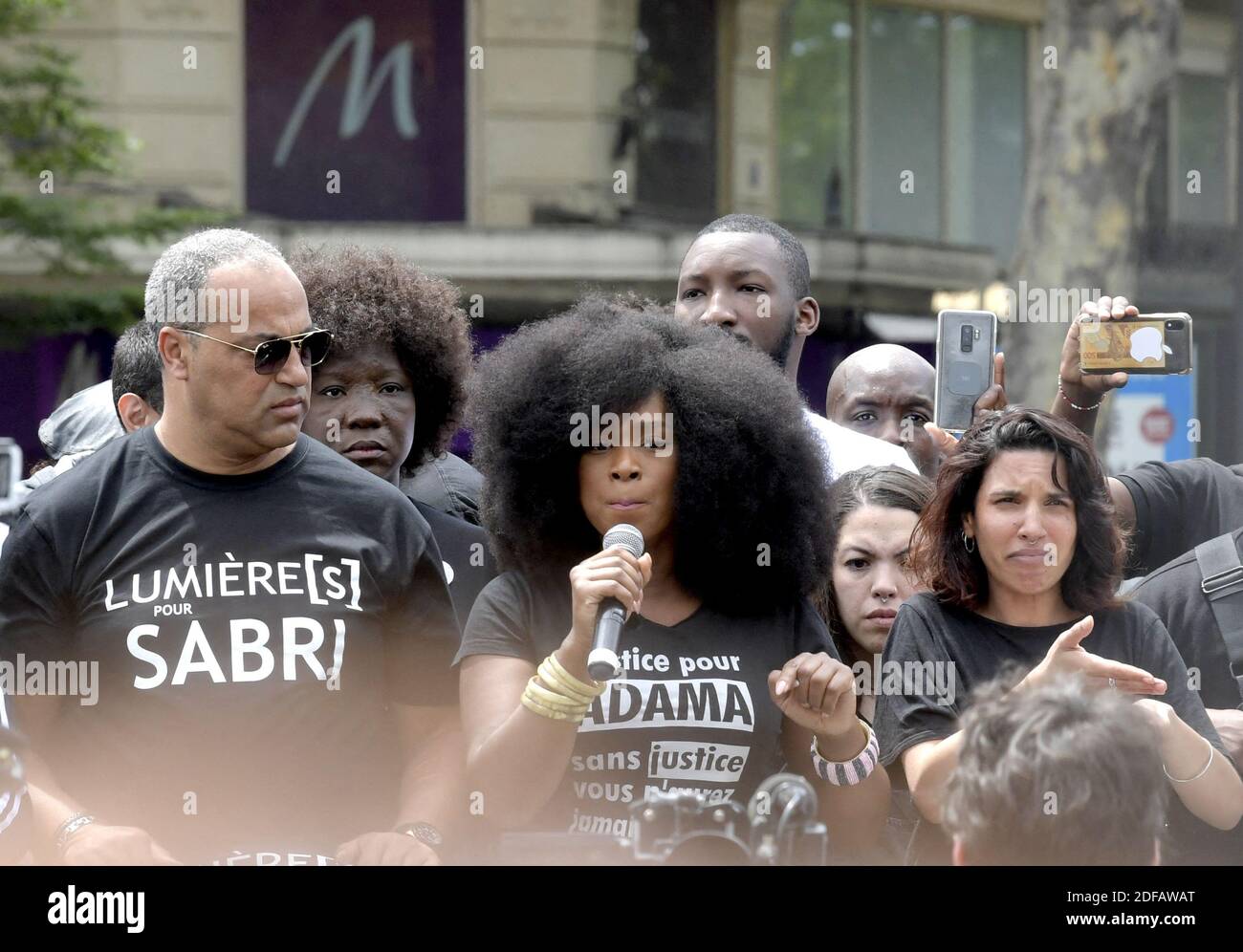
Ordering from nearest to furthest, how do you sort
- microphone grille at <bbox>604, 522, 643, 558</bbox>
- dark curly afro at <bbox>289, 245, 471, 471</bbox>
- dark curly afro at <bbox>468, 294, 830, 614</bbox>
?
microphone grille at <bbox>604, 522, 643, 558</bbox>, dark curly afro at <bbox>468, 294, 830, 614</bbox>, dark curly afro at <bbox>289, 245, 471, 471</bbox>

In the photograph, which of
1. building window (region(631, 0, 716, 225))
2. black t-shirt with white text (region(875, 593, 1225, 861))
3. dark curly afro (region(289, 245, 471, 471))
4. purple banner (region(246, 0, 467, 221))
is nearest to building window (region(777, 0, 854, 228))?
building window (region(631, 0, 716, 225))

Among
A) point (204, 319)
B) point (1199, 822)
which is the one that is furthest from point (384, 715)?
point (1199, 822)

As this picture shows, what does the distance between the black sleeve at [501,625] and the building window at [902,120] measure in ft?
38.0

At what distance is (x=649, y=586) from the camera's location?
375 centimetres

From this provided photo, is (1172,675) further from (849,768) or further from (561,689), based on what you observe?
(561,689)

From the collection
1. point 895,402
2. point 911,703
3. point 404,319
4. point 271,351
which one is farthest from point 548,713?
point 895,402

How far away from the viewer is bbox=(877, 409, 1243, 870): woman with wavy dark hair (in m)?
3.63

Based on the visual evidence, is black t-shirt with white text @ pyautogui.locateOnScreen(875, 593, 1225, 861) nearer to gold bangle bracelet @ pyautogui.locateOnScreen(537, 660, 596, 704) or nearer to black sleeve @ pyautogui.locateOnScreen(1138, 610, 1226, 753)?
black sleeve @ pyautogui.locateOnScreen(1138, 610, 1226, 753)

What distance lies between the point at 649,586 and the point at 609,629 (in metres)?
0.66

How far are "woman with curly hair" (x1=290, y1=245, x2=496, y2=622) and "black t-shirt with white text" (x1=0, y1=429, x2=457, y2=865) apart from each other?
69 centimetres

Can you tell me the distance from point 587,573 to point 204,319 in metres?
1.05
